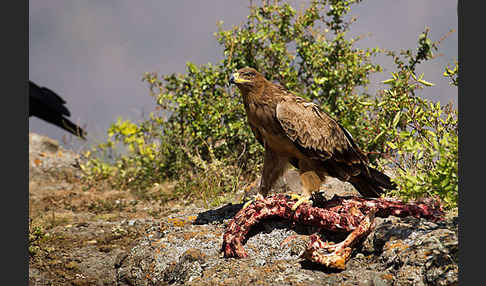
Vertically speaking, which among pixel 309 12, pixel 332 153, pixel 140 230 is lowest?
pixel 140 230

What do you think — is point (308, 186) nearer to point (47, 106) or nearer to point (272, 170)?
point (272, 170)

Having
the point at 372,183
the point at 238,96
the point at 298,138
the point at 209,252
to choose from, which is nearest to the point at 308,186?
the point at 298,138

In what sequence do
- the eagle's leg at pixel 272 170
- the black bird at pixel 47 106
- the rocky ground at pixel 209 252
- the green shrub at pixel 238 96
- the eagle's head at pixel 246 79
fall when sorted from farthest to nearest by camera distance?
the black bird at pixel 47 106, the green shrub at pixel 238 96, the eagle's leg at pixel 272 170, the eagle's head at pixel 246 79, the rocky ground at pixel 209 252

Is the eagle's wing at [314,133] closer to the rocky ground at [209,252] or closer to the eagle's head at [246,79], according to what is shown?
the eagle's head at [246,79]

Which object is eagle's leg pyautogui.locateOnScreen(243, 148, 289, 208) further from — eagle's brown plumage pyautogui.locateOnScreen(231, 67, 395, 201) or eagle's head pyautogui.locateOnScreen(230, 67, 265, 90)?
eagle's head pyautogui.locateOnScreen(230, 67, 265, 90)

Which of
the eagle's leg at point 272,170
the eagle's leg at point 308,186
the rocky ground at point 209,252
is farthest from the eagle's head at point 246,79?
the rocky ground at point 209,252

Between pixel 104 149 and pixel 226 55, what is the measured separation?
3.90 meters

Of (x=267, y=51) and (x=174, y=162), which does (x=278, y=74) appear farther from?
(x=174, y=162)

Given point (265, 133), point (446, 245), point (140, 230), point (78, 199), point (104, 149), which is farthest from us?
point (104, 149)

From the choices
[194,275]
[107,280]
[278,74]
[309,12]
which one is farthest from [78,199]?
[309,12]

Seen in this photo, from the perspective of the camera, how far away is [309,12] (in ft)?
28.3

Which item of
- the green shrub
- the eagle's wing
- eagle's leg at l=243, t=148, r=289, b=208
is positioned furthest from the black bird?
the eagle's wing

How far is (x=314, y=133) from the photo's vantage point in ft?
13.9

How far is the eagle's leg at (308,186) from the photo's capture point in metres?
4.09
